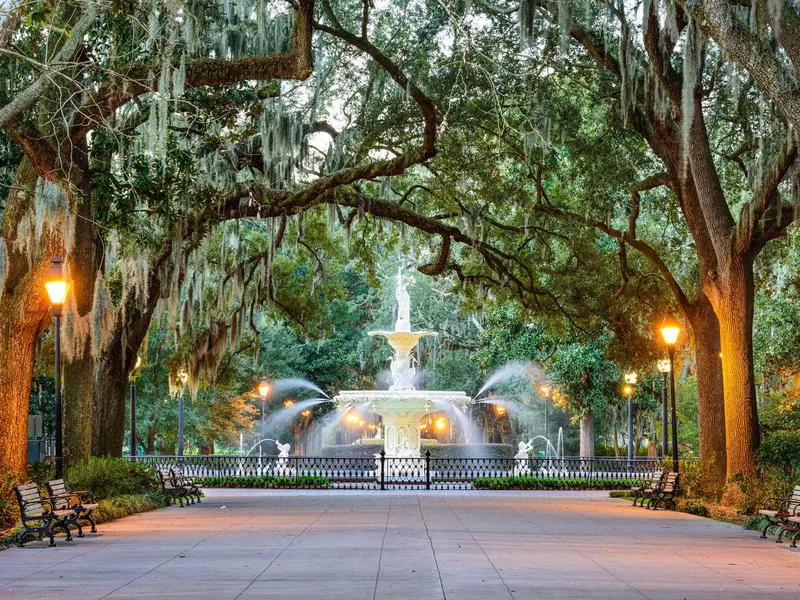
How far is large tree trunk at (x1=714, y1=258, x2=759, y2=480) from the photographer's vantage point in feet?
66.1

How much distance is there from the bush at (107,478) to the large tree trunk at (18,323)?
2183 millimetres

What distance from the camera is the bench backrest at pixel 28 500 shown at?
14047mm

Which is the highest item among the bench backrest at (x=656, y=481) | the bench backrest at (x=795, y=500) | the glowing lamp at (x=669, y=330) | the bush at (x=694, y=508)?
the glowing lamp at (x=669, y=330)

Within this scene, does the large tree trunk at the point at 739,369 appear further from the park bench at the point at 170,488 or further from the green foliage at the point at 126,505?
the park bench at the point at 170,488

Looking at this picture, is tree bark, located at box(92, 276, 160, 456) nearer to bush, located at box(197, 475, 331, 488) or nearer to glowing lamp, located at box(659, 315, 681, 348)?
bush, located at box(197, 475, 331, 488)

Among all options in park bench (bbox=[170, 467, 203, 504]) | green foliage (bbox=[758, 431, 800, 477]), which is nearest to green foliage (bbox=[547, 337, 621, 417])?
park bench (bbox=[170, 467, 203, 504])

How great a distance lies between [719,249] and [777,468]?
13.7 ft

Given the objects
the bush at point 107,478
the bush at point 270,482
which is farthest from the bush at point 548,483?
the bush at point 107,478

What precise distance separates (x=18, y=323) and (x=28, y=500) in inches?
138

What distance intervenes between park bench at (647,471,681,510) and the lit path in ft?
4.94

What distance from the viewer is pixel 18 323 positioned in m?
16.8

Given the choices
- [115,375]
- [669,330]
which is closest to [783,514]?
[669,330]

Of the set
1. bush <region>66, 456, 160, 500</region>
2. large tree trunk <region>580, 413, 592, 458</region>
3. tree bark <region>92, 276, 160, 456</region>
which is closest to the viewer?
bush <region>66, 456, 160, 500</region>

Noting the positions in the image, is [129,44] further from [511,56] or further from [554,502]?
[554,502]
